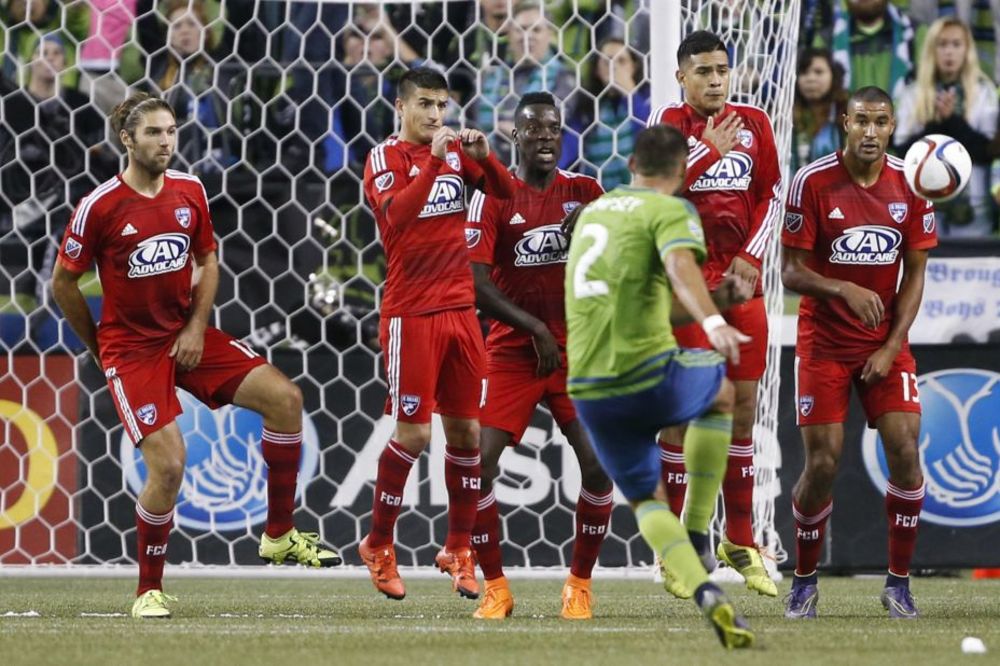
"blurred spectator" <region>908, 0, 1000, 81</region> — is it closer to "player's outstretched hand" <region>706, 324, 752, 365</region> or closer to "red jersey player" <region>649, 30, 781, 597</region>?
"red jersey player" <region>649, 30, 781, 597</region>

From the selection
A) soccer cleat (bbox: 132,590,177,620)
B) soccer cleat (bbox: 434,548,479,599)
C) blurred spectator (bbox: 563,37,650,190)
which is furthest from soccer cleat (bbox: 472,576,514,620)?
blurred spectator (bbox: 563,37,650,190)

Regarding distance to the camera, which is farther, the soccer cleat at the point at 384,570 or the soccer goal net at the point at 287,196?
the soccer goal net at the point at 287,196

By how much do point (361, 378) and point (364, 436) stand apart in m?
0.32

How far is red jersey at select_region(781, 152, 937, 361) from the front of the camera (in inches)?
267

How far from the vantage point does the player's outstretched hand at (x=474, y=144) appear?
659 cm

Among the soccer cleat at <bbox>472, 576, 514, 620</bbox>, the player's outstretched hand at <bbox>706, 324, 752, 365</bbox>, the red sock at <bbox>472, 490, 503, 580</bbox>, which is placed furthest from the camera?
the red sock at <bbox>472, 490, 503, 580</bbox>

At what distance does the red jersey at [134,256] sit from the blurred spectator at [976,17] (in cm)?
629

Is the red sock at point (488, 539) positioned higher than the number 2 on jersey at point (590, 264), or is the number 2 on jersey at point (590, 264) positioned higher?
the number 2 on jersey at point (590, 264)

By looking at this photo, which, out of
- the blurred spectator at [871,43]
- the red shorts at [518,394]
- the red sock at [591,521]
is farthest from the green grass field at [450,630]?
the blurred spectator at [871,43]

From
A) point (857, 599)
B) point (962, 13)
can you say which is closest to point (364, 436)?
point (857, 599)

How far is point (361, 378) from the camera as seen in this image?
924cm

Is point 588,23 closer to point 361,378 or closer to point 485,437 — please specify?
point 361,378

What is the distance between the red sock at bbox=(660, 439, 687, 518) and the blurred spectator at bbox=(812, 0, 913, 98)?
4853 millimetres

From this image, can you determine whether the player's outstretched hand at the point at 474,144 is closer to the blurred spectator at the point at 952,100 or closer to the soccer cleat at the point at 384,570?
the soccer cleat at the point at 384,570
